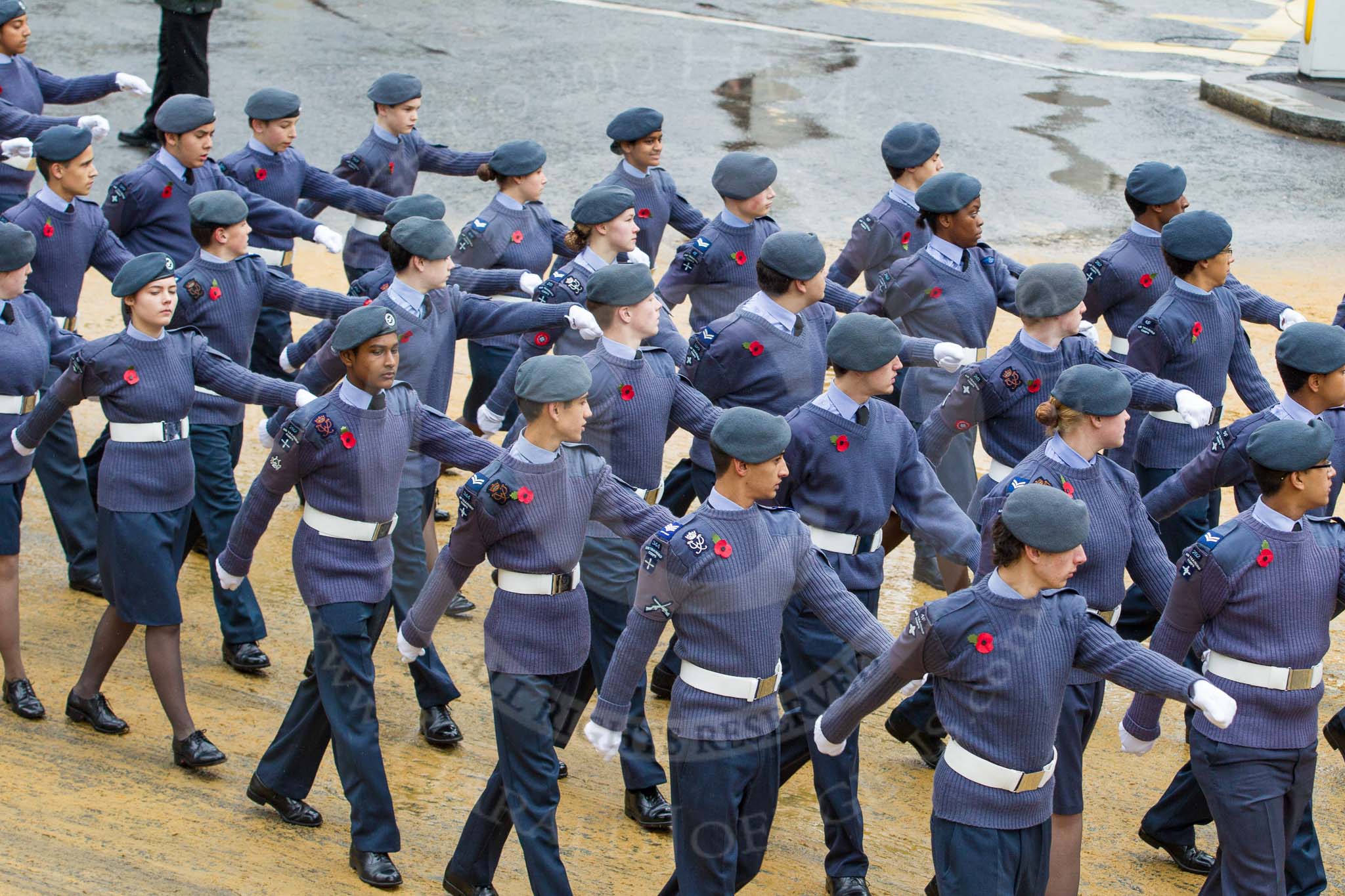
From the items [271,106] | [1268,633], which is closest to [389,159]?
[271,106]

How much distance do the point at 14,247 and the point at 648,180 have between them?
346cm

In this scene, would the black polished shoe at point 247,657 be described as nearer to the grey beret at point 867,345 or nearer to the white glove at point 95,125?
the white glove at point 95,125

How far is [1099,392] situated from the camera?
5.33 m

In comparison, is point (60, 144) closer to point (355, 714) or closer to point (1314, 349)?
point (355, 714)

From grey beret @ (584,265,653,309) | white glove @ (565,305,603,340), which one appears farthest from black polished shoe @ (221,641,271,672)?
grey beret @ (584,265,653,309)

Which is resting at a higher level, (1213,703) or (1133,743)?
(1213,703)

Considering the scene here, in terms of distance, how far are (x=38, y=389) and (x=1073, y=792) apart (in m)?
4.34

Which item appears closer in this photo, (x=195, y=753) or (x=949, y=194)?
(x=195, y=753)

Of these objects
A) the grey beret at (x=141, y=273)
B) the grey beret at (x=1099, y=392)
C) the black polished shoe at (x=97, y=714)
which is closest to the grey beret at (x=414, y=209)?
the grey beret at (x=141, y=273)

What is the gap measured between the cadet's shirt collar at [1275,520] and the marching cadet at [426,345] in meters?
2.44

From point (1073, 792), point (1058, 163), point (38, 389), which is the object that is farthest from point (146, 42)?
point (1073, 792)

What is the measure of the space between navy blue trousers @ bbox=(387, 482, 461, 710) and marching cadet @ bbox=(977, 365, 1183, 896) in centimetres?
222

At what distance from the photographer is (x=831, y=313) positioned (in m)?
6.97

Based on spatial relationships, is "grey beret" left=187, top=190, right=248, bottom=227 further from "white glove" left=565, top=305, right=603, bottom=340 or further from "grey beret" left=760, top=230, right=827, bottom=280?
"grey beret" left=760, top=230, right=827, bottom=280
